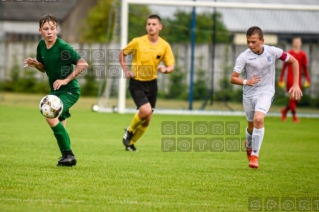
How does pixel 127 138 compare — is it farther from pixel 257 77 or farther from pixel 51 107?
pixel 51 107

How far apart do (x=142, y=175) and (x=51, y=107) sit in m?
1.45

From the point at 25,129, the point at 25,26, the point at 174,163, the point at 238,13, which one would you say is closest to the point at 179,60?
the point at 238,13

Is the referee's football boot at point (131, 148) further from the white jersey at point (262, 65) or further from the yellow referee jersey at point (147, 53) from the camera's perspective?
the white jersey at point (262, 65)

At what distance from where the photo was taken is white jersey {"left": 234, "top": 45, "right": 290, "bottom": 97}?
992 centimetres

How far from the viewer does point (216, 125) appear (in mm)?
17875

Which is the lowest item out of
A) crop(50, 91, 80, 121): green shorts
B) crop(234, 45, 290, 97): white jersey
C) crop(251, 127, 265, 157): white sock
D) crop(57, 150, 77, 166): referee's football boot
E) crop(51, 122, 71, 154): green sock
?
crop(57, 150, 77, 166): referee's football boot

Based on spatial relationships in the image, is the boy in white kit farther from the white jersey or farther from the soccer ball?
the soccer ball

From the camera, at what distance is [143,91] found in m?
11.8

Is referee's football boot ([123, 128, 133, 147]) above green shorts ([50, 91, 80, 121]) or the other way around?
the other way around

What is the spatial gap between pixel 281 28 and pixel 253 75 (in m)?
13.0

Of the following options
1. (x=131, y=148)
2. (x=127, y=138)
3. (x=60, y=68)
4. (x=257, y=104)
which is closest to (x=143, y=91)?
(x=127, y=138)

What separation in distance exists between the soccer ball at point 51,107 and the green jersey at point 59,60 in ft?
1.75

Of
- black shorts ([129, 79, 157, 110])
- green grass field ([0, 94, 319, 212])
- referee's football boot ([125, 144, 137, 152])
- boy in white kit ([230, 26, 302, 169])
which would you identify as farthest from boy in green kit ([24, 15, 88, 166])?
referee's football boot ([125, 144, 137, 152])

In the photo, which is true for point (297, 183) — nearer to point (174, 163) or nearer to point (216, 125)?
point (174, 163)
